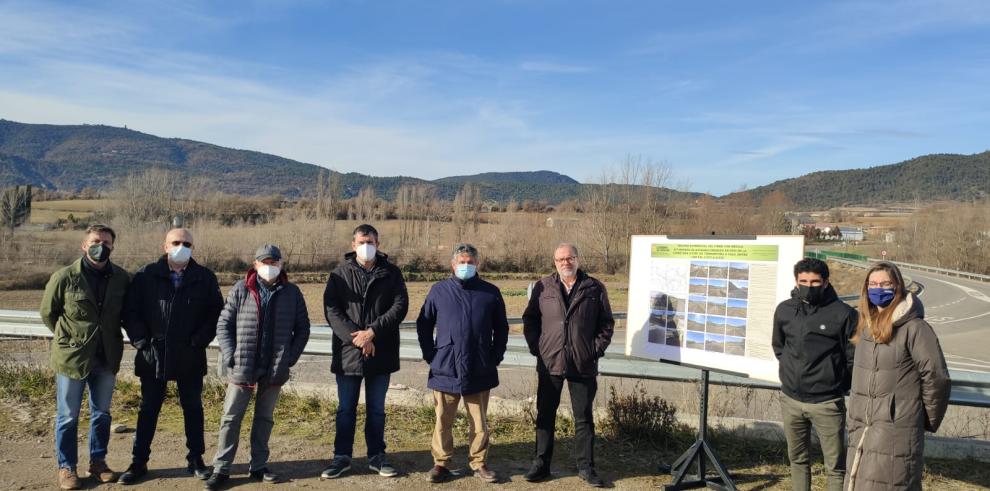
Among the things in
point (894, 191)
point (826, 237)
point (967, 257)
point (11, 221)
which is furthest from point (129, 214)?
point (894, 191)

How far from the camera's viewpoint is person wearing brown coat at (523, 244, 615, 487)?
526 cm

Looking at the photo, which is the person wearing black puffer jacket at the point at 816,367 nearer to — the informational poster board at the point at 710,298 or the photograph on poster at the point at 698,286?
the informational poster board at the point at 710,298

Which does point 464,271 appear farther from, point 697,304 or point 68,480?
point 68,480

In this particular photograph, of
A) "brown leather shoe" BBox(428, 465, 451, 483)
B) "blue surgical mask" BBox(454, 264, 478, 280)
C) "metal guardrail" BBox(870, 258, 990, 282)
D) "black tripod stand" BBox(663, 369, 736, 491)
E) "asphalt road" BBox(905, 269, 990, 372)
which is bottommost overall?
"asphalt road" BBox(905, 269, 990, 372)

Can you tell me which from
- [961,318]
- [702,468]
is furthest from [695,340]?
[961,318]

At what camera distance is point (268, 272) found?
5.16 m

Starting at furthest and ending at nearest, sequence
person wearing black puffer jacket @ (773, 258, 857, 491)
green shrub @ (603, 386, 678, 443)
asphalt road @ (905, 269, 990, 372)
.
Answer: asphalt road @ (905, 269, 990, 372)
green shrub @ (603, 386, 678, 443)
person wearing black puffer jacket @ (773, 258, 857, 491)

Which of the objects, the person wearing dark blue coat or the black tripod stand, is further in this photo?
the person wearing dark blue coat

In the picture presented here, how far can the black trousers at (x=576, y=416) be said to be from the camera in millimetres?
5285

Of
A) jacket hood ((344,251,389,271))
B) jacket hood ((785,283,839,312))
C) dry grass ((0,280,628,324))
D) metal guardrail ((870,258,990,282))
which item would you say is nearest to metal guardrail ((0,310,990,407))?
jacket hood ((785,283,839,312))

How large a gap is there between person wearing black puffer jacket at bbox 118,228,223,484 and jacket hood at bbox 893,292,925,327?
4.77 metres

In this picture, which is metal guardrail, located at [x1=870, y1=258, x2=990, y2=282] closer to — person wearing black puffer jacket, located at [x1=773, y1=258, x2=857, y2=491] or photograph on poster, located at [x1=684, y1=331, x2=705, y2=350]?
photograph on poster, located at [x1=684, y1=331, x2=705, y2=350]

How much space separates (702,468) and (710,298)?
1317mm

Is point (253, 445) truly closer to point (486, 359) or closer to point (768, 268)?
point (486, 359)
